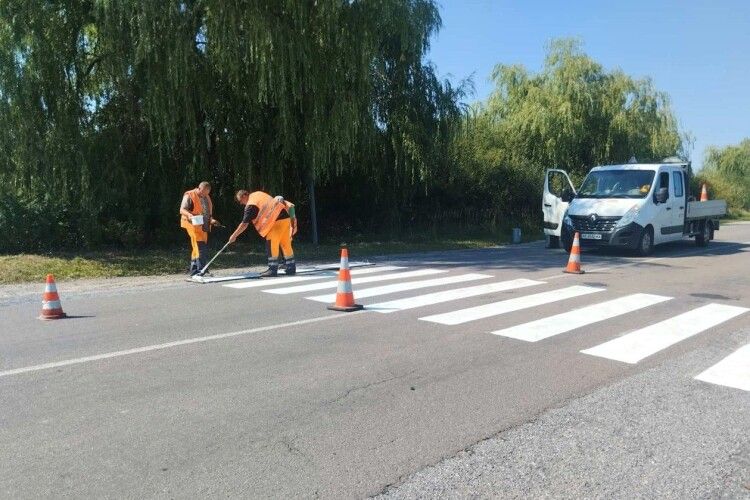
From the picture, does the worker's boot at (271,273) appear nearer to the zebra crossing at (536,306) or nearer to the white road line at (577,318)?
the zebra crossing at (536,306)

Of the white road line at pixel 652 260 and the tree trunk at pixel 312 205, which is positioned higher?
the tree trunk at pixel 312 205

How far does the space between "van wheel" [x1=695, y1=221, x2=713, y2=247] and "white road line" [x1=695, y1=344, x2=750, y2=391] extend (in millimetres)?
13672

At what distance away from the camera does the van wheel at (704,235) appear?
18688 millimetres

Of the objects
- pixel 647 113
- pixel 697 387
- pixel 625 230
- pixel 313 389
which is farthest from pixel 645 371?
pixel 647 113

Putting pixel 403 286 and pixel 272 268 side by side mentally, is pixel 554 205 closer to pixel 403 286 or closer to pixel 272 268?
pixel 403 286

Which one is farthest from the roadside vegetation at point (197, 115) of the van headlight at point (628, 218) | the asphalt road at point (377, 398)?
the van headlight at point (628, 218)

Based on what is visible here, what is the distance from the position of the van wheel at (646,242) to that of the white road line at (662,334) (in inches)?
266

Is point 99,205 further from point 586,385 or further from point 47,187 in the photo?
point 586,385

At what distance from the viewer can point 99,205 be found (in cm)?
1485

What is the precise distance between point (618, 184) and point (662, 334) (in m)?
9.97

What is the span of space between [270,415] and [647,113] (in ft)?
104

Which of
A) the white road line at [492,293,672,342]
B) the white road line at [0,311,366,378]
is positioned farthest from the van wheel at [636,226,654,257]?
the white road line at [0,311,366,378]

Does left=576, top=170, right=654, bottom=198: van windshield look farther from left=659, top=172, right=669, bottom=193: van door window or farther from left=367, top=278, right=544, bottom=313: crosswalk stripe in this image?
left=367, top=278, right=544, bottom=313: crosswalk stripe

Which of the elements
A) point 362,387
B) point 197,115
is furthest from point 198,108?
point 362,387
